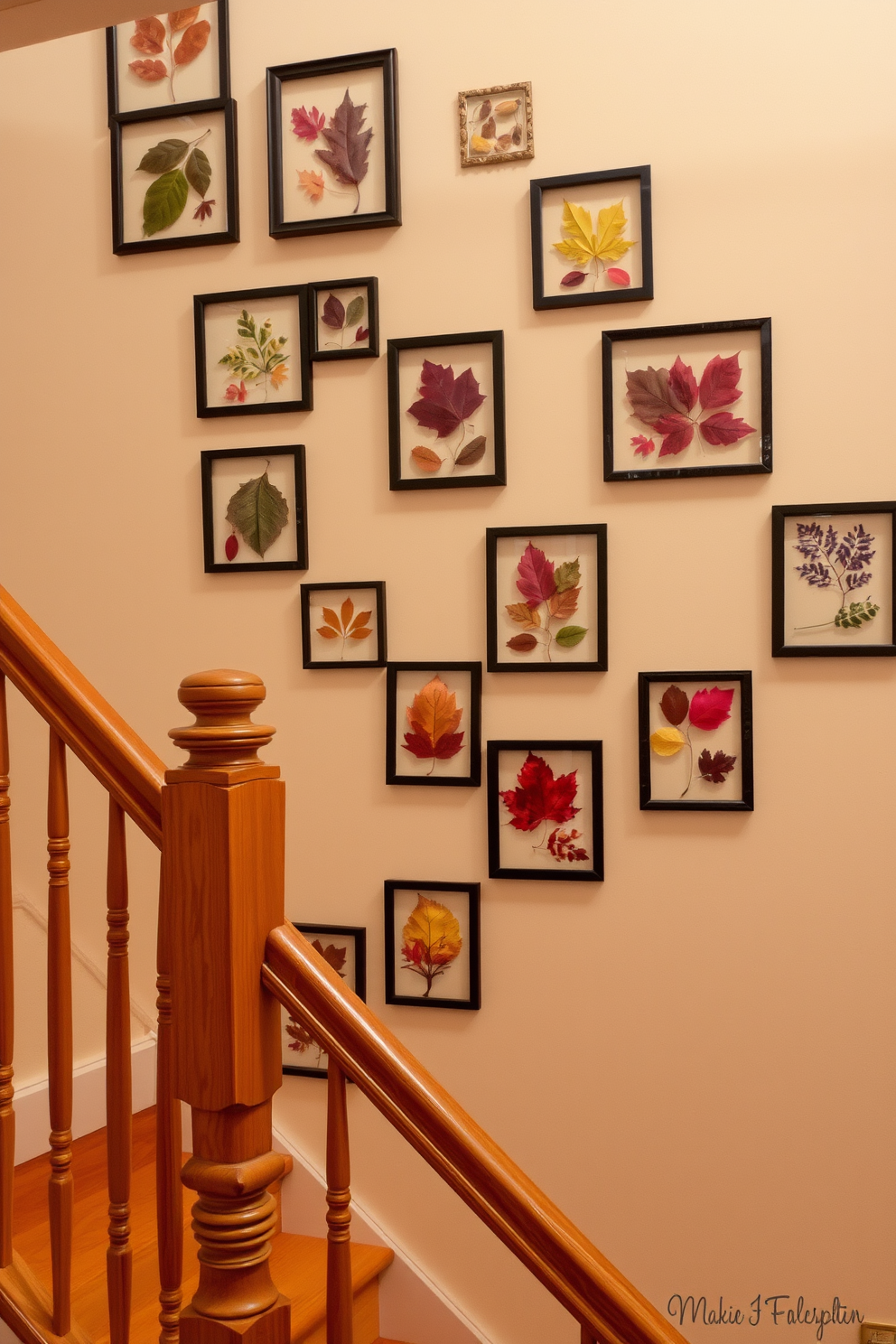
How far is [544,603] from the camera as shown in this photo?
7.22 ft

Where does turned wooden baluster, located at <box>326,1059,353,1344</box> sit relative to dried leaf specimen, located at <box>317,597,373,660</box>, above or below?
below

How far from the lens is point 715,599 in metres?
2.12

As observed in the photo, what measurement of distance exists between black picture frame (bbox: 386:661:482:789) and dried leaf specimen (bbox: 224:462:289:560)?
396 millimetres

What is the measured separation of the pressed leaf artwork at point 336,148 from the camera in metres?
2.28

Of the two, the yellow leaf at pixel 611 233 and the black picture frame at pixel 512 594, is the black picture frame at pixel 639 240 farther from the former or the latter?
the black picture frame at pixel 512 594

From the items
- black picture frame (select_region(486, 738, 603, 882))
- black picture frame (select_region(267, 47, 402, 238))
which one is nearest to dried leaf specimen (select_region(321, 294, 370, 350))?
black picture frame (select_region(267, 47, 402, 238))

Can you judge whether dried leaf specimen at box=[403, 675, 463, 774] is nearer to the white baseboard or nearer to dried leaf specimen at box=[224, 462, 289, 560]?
dried leaf specimen at box=[224, 462, 289, 560]

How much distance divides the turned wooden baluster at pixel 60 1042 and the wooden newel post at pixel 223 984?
247 millimetres

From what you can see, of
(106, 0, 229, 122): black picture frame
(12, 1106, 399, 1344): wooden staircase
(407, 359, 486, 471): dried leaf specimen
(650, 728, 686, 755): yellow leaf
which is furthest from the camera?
(106, 0, 229, 122): black picture frame

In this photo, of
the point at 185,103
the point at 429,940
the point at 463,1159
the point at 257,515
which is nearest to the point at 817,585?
the point at 429,940

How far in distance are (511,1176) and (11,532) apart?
1952mm

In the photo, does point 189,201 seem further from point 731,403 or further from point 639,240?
point 731,403

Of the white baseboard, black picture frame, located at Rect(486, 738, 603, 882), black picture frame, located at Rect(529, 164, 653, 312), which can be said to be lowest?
the white baseboard

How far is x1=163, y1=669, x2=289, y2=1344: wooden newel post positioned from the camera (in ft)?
3.81
